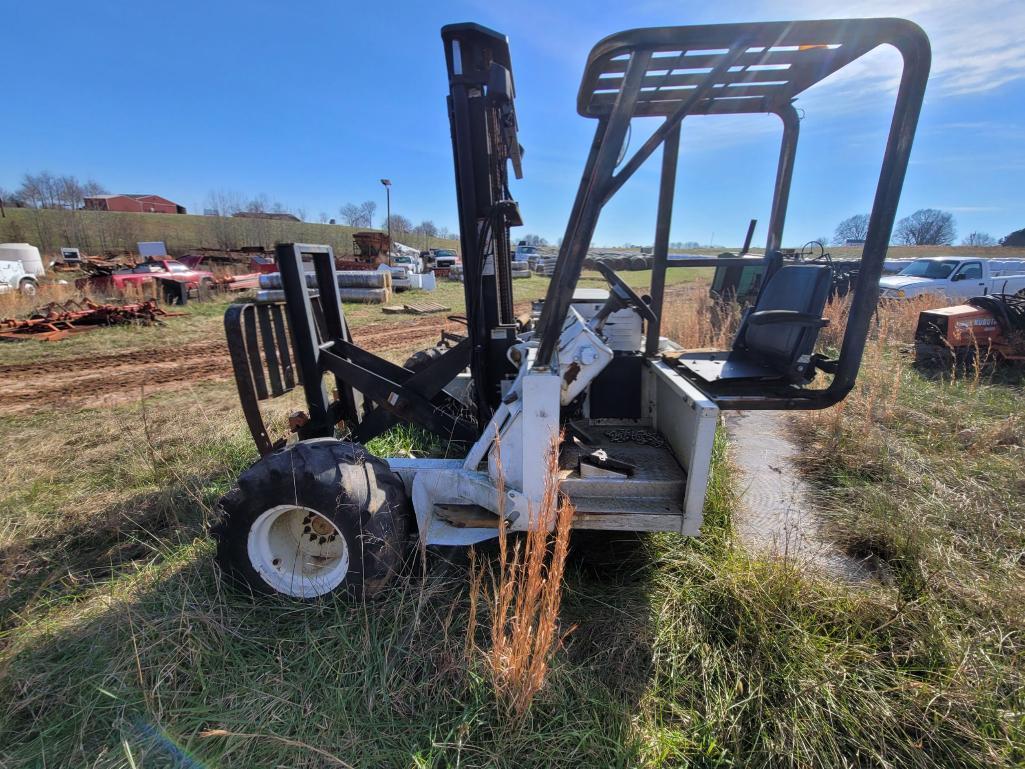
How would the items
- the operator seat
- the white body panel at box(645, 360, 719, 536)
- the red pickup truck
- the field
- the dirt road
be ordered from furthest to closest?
the red pickup truck < the dirt road < the operator seat < the white body panel at box(645, 360, 719, 536) < the field

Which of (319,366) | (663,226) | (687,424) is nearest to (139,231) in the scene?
(319,366)

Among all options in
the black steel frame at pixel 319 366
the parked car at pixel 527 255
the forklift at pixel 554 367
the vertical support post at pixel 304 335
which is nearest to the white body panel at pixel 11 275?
the black steel frame at pixel 319 366

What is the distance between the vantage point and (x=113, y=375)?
725cm

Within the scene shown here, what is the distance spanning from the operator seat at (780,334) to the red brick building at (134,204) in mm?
89938

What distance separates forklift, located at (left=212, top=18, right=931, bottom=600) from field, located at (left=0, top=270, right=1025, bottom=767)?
34 centimetres

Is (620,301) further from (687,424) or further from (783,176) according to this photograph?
(783,176)

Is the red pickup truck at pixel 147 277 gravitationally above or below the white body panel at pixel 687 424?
above

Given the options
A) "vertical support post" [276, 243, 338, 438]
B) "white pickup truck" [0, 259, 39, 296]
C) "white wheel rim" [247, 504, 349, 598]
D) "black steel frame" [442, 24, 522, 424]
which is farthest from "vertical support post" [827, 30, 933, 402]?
"white pickup truck" [0, 259, 39, 296]

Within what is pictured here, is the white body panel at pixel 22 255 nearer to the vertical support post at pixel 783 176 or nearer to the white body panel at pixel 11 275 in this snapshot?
the white body panel at pixel 11 275

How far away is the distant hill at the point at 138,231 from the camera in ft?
106

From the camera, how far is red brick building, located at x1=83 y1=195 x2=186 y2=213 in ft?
224

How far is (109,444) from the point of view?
436 cm

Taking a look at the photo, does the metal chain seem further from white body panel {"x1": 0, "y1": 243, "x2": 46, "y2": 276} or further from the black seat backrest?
white body panel {"x1": 0, "y1": 243, "x2": 46, "y2": 276}

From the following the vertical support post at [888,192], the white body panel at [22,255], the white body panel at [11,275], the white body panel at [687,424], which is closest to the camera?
the vertical support post at [888,192]
